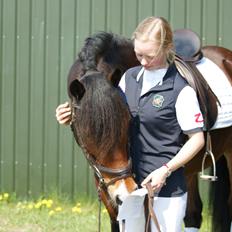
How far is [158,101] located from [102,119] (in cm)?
29

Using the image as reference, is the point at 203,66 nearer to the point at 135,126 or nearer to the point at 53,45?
the point at 135,126

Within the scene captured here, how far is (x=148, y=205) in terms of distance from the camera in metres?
3.17

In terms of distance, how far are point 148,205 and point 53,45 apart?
355 cm

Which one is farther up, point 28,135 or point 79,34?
A: point 79,34

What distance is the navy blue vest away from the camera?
10.5 feet

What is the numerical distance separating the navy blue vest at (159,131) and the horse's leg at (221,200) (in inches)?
79.1

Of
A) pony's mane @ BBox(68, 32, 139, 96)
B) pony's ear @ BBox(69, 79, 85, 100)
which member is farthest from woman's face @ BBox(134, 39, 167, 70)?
pony's mane @ BBox(68, 32, 139, 96)

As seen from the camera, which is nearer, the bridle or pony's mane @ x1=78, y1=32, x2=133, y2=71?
the bridle

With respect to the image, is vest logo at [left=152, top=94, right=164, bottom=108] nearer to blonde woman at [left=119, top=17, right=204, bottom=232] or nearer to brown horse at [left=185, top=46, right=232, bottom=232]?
blonde woman at [left=119, top=17, right=204, bottom=232]

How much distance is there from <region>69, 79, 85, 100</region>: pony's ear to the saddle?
0.51 metres

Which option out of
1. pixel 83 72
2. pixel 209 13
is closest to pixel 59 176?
pixel 209 13

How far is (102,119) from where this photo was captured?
3244 mm

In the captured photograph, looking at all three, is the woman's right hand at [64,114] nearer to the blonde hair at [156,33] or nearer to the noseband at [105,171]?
the noseband at [105,171]

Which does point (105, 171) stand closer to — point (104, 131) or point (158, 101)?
point (104, 131)
